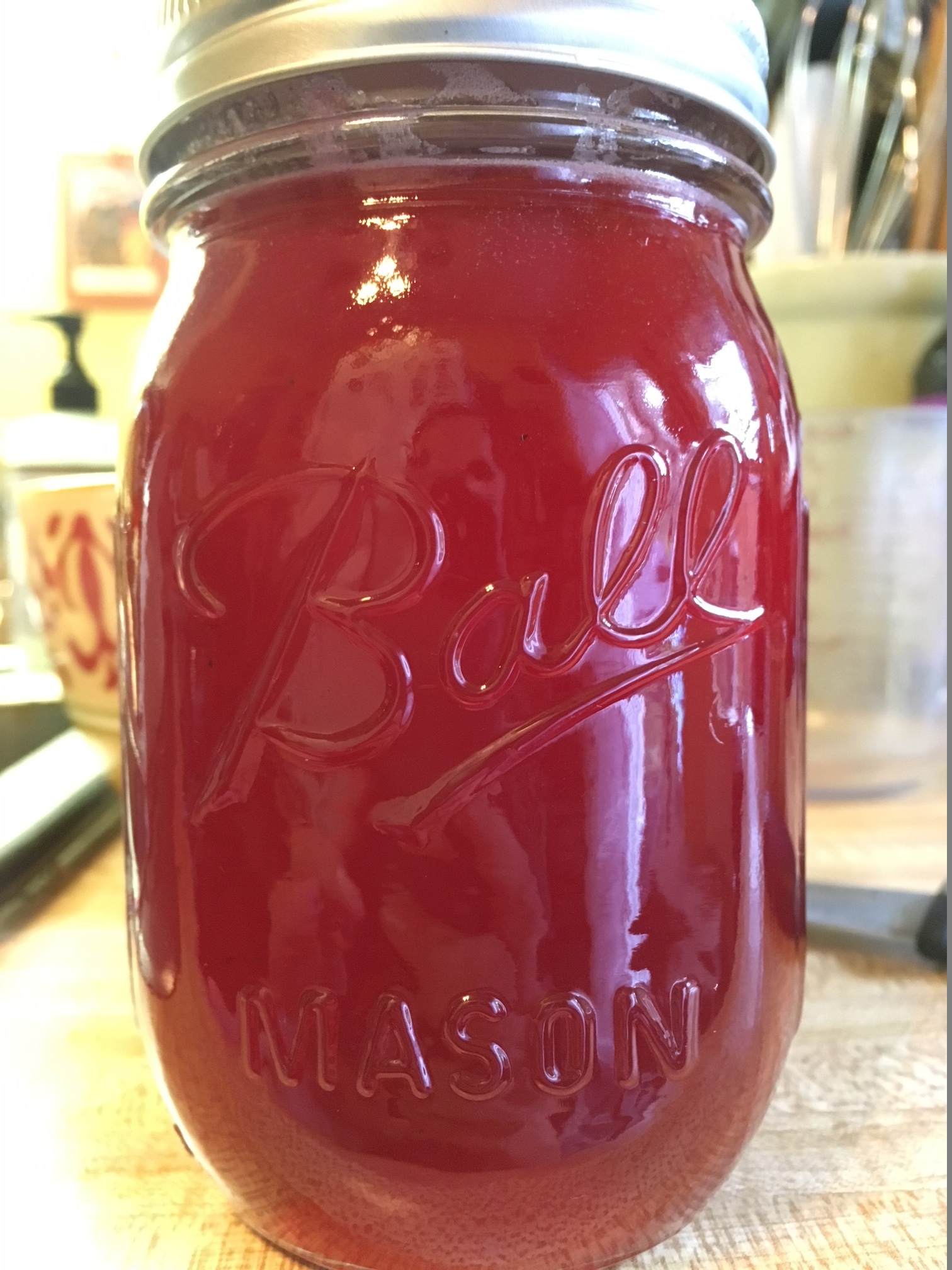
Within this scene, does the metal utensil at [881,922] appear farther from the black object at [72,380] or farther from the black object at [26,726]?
the black object at [72,380]

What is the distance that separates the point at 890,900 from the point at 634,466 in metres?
0.40

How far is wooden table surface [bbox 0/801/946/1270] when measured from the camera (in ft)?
1.16

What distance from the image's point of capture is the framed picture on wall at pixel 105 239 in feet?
3.75

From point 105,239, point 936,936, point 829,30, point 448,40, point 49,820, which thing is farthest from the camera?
point 105,239

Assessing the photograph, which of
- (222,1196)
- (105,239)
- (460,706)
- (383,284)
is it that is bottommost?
(222,1196)

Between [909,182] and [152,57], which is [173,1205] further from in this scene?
[909,182]

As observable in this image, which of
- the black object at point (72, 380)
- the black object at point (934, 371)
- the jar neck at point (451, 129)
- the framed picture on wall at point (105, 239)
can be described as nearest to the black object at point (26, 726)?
the black object at point (72, 380)

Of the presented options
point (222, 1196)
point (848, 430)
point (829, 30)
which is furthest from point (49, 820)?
point (829, 30)

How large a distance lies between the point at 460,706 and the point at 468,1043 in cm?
10

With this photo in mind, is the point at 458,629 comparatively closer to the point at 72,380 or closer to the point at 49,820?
the point at 49,820

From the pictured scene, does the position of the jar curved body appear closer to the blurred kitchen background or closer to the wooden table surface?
the wooden table surface

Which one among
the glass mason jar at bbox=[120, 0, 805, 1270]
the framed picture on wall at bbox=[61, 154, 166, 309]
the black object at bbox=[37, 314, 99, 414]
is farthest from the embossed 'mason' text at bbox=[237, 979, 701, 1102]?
the framed picture on wall at bbox=[61, 154, 166, 309]

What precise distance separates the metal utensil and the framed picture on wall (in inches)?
37.8

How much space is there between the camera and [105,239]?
3.79 ft
